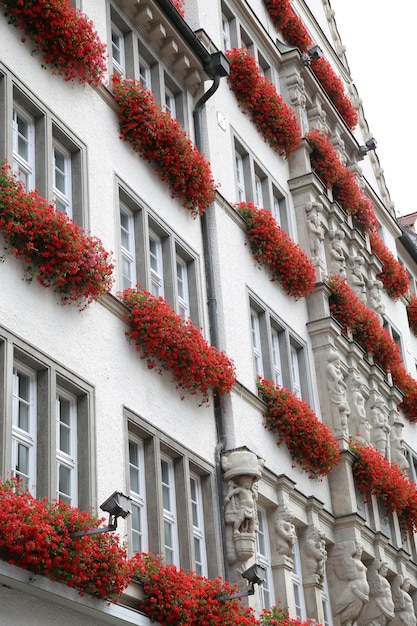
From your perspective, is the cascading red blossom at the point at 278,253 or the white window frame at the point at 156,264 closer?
the white window frame at the point at 156,264

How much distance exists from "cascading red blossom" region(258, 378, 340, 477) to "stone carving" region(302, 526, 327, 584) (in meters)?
1.07

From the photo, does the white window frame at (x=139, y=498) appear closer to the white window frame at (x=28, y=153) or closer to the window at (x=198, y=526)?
the window at (x=198, y=526)

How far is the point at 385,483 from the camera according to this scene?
20609 millimetres

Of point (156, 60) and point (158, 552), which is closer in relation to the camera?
point (158, 552)

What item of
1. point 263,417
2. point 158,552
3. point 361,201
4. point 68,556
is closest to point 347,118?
point 361,201

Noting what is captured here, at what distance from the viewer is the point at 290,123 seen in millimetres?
22594

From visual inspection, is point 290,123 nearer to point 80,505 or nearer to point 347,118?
point 347,118

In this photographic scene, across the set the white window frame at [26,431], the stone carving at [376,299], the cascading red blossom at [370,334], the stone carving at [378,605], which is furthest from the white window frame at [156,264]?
the stone carving at [376,299]

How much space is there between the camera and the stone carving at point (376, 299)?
25.4 m

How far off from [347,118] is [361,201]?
2930 millimetres

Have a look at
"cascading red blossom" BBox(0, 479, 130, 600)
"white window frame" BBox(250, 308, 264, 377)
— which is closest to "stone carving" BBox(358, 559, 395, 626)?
"white window frame" BBox(250, 308, 264, 377)

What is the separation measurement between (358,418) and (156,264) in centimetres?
639

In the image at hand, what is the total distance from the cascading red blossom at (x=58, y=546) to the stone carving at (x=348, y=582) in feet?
23.7

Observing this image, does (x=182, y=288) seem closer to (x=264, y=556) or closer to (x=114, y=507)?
(x=264, y=556)
